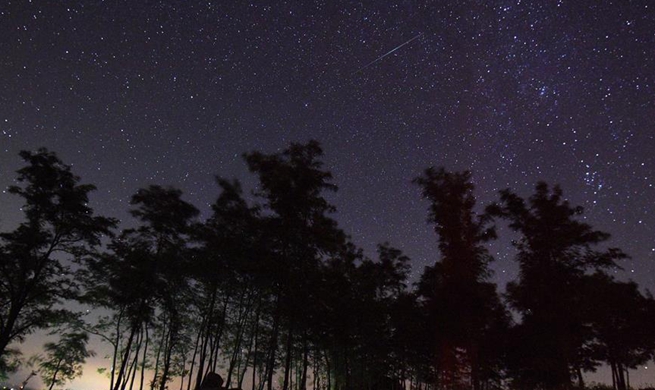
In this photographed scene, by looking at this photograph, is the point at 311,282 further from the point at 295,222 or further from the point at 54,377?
the point at 54,377

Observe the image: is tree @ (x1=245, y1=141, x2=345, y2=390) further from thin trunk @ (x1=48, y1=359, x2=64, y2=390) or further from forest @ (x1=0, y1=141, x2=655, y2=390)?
thin trunk @ (x1=48, y1=359, x2=64, y2=390)

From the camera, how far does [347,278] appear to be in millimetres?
35062

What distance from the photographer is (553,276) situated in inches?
974

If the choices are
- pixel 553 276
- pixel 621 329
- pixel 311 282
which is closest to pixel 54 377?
pixel 311 282

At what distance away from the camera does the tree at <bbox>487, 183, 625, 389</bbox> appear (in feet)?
79.7

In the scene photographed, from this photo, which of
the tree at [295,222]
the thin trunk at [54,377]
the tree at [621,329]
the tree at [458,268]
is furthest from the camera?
the thin trunk at [54,377]

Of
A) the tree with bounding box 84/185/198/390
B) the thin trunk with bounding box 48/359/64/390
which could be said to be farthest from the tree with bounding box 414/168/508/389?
the thin trunk with bounding box 48/359/64/390

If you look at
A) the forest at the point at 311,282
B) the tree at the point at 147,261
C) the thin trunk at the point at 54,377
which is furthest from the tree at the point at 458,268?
the thin trunk at the point at 54,377

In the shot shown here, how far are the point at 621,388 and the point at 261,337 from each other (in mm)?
28464

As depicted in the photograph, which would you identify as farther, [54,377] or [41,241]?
[54,377]

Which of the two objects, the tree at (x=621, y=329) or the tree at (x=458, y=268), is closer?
the tree at (x=458, y=268)

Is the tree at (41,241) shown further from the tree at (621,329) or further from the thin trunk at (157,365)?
the tree at (621,329)

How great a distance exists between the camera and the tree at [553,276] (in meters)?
24.3

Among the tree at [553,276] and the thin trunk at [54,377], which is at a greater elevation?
the tree at [553,276]
